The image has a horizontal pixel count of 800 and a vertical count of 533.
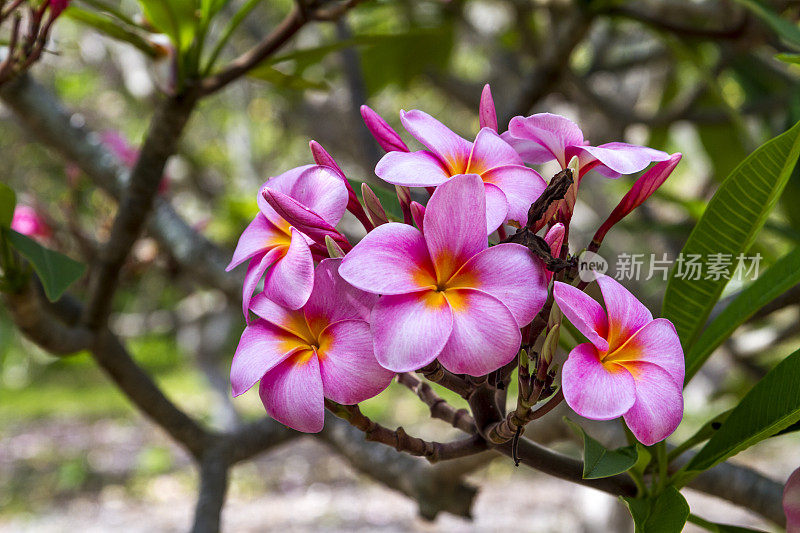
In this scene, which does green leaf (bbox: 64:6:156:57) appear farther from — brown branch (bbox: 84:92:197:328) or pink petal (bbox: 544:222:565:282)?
pink petal (bbox: 544:222:565:282)

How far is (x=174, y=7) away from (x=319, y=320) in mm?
567

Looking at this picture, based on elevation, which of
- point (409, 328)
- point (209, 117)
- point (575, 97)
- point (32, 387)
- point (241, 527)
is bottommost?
point (32, 387)

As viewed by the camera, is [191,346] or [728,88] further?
[728,88]

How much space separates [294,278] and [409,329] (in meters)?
0.09

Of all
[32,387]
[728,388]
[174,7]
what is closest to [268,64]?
[174,7]

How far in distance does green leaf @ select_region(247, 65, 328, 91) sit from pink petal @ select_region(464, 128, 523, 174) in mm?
533

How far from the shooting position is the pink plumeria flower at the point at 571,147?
17.3 inches

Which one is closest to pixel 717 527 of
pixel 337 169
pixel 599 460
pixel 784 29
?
pixel 599 460

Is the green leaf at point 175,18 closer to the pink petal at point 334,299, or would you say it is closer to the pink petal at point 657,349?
the pink petal at point 334,299

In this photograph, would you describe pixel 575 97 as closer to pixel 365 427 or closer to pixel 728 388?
pixel 728 388

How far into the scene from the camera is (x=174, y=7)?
829mm

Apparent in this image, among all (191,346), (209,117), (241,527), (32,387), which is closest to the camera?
(191,346)

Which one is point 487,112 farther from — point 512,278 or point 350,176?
point 350,176

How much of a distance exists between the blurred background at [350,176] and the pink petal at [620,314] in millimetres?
511
